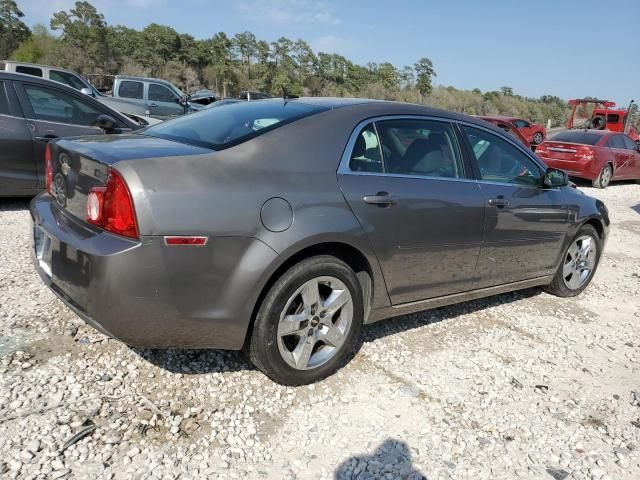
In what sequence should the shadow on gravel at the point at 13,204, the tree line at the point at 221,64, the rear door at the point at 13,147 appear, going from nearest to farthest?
1. the rear door at the point at 13,147
2. the shadow on gravel at the point at 13,204
3. the tree line at the point at 221,64

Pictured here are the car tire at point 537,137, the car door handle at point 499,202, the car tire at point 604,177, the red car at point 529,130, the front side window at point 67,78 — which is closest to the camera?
the car door handle at point 499,202

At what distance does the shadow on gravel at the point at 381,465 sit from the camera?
223cm

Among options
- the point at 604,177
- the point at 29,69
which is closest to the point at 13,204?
the point at 29,69

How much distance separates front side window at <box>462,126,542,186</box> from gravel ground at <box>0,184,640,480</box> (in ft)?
3.96

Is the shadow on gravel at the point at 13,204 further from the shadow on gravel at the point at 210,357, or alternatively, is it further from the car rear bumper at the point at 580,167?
the car rear bumper at the point at 580,167

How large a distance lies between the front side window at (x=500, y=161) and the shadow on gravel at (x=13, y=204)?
5375 mm

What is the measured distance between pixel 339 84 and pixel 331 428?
2560 inches

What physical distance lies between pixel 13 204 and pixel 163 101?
9.55 m

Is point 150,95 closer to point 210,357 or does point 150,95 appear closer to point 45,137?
point 45,137

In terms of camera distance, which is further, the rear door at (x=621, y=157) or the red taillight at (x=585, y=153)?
the rear door at (x=621, y=157)

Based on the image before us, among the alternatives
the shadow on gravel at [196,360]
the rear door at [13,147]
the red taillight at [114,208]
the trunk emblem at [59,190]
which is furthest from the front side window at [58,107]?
the red taillight at [114,208]

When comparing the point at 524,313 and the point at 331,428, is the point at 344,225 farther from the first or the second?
the point at 524,313

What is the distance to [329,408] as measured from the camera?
2691 millimetres

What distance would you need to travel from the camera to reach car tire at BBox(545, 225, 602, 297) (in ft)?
15.2
